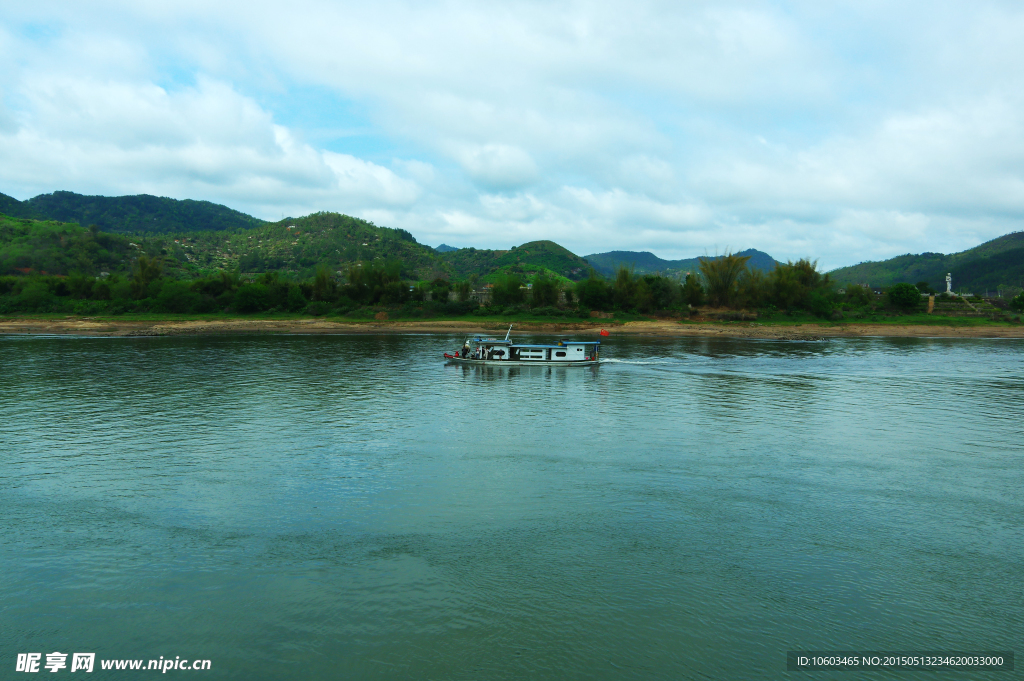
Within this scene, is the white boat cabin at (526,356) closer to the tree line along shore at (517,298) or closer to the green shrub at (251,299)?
the tree line along shore at (517,298)

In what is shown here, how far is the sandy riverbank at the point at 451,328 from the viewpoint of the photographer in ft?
327

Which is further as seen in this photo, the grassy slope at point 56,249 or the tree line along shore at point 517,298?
the grassy slope at point 56,249

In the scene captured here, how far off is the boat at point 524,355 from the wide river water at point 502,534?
20914 millimetres

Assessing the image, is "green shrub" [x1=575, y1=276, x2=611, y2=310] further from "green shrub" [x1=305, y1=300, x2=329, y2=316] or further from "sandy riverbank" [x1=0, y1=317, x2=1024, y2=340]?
"green shrub" [x1=305, y1=300, x2=329, y2=316]

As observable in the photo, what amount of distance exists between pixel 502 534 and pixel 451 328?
9026cm

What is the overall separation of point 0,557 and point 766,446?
108 feet

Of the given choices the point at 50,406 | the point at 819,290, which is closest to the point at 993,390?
the point at 50,406

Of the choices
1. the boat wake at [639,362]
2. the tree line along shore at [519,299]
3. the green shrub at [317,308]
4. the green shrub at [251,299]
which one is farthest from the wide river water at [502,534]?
the tree line along shore at [519,299]

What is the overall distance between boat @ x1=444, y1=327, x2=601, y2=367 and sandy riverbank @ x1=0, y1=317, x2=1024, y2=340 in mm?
38834

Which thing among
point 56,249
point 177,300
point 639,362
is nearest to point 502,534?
point 639,362

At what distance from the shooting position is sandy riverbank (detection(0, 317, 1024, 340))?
99.6 metres

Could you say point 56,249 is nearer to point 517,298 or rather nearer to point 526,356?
point 517,298

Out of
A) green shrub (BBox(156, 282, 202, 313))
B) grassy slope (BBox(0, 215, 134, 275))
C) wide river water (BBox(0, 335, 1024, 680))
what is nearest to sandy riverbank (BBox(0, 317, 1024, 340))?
green shrub (BBox(156, 282, 202, 313))

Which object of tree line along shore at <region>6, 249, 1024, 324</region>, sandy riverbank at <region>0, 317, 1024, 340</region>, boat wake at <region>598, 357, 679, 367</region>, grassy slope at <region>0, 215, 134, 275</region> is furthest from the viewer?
grassy slope at <region>0, 215, 134, 275</region>
